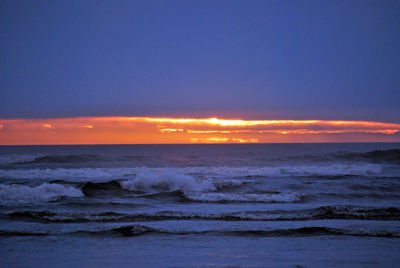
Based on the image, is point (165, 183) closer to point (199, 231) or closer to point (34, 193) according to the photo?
point (34, 193)

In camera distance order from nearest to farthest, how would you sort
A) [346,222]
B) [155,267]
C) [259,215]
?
[155,267] → [346,222] → [259,215]

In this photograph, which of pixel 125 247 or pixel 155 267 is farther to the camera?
pixel 125 247

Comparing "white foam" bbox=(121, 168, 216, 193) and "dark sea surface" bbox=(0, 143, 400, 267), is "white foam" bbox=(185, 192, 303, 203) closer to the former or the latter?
"dark sea surface" bbox=(0, 143, 400, 267)

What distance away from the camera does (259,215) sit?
8.13m

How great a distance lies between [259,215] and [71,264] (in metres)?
4.84

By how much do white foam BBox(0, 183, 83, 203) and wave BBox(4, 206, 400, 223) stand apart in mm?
2611

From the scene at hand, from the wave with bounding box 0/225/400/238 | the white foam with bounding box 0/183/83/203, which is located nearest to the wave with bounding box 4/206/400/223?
the wave with bounding box 0/225/400/238

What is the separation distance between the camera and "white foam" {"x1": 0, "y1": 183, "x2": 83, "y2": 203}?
419 inches

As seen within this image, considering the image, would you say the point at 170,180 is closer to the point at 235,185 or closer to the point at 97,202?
the point at 235,185

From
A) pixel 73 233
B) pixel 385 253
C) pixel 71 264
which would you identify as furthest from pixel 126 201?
pixel 385 253

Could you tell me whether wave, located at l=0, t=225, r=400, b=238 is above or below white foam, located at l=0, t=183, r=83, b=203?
above

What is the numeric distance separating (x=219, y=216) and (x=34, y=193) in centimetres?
786

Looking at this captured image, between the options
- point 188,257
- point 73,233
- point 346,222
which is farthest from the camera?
point 346,222

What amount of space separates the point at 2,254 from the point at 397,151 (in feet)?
139
